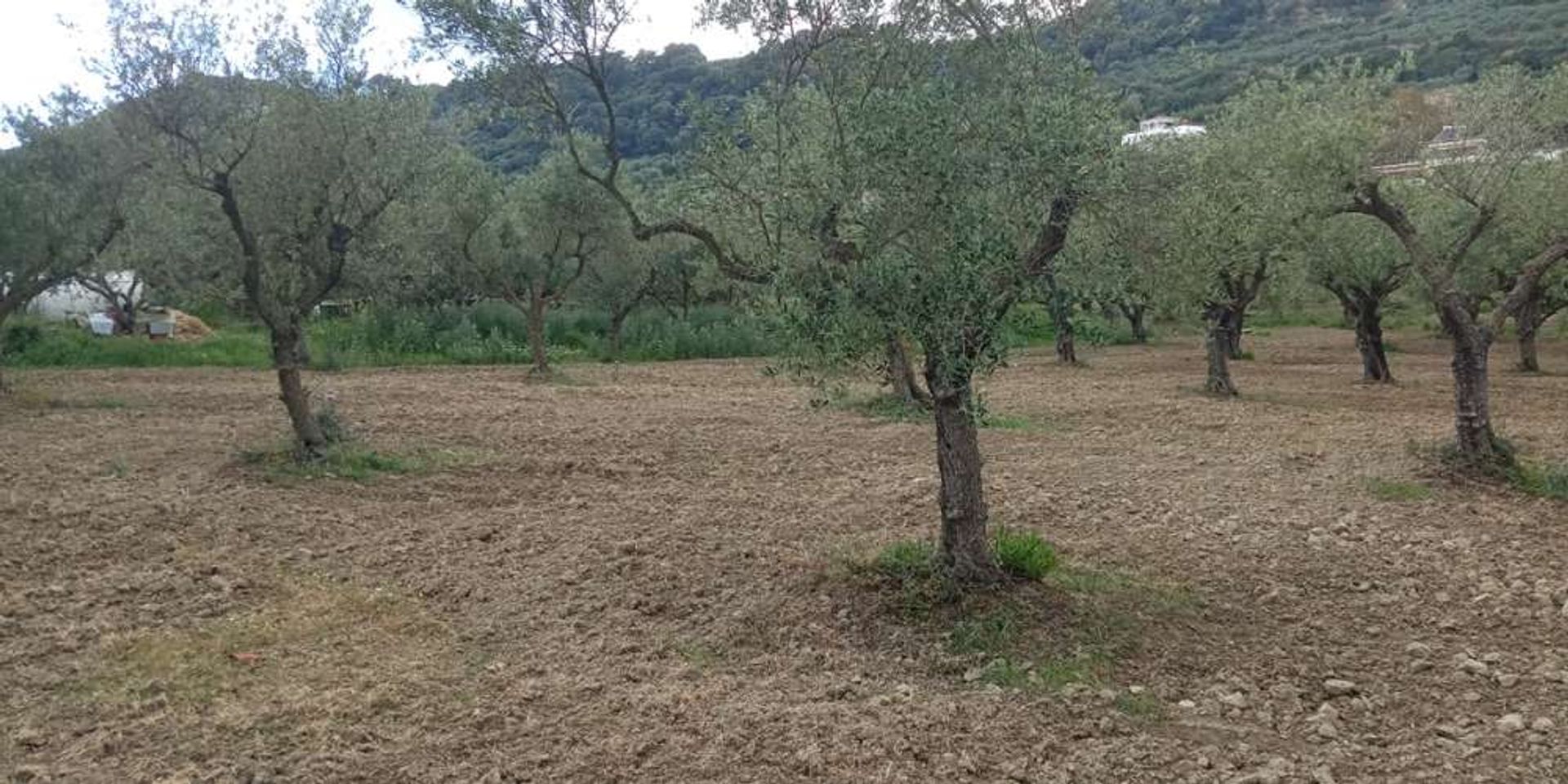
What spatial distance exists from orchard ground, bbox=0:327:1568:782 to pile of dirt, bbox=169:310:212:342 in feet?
72.9

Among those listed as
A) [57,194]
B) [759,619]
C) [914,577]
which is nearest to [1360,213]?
[914,577]

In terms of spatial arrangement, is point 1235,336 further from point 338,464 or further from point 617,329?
point 338,464

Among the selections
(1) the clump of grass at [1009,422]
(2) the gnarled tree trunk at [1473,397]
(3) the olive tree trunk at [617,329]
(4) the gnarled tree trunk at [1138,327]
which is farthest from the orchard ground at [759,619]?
(4) the gnarled tree trunk at [1138,327]

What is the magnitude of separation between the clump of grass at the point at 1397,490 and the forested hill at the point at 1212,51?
4590 mm

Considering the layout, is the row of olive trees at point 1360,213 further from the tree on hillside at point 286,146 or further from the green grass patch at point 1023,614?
the tree on hillside at point 286,146

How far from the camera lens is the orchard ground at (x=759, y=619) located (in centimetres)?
528

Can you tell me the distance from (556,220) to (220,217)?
12.0m

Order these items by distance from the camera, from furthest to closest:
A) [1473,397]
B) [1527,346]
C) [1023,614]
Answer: [1527,346], [1473,397], [1023,614]

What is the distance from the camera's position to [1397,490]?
1076cm

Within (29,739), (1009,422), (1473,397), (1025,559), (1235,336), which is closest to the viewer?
(29,739)

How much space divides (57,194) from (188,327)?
21.0m

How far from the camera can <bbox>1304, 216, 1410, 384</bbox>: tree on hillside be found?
21.7 metres

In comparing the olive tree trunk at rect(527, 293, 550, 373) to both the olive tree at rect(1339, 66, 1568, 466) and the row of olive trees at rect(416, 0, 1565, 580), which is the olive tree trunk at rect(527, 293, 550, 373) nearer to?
the row of olive trees at rect(416, 0, 1565, 580)

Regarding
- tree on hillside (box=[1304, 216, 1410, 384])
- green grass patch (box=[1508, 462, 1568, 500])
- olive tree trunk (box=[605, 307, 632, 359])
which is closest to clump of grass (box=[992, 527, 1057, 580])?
green grass patch (box=[1508, 462, 1568, 500])
